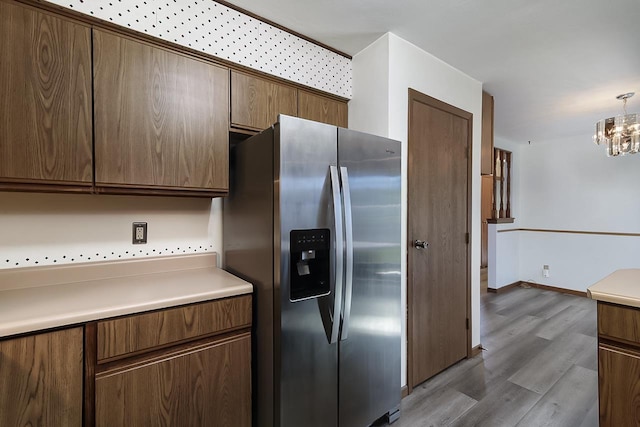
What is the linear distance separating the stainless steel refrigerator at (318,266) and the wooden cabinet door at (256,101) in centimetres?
19

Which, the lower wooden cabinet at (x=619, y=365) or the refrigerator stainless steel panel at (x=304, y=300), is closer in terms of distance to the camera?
the lower wooden cabinet at (x=619, y=365)

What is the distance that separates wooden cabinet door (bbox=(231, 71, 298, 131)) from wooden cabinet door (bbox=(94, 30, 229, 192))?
7 centimetres

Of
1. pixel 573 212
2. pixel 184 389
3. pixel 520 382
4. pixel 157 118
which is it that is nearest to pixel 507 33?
pixel 157 118

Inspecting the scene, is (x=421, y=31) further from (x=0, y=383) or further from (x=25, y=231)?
(x=0, y=383)

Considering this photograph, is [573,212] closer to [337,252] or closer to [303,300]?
[337,252]

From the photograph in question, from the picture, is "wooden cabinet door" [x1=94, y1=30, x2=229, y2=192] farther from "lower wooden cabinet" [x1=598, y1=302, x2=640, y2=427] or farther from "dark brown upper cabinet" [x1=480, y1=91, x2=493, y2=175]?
"dark brown upper cabinet" [x1=480, y1=91, x2=493, y2=175]

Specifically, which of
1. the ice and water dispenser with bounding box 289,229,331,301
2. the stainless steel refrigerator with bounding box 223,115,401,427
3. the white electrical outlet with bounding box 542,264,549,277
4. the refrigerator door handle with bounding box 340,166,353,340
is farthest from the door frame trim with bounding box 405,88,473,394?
the white electrical outlet with bounding box 542,264,549,277

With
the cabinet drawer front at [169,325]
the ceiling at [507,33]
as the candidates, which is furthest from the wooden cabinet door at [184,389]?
the ceiling at [507,33]

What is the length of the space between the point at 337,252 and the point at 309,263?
14 cm

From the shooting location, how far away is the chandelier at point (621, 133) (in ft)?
8.18

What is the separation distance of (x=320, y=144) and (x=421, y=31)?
1.18 m

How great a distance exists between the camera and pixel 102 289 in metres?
1.29

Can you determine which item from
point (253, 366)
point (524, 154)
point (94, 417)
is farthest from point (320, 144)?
point (524, 154)

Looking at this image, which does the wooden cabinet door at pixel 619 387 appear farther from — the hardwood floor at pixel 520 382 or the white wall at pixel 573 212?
the white wall at pixel 573 212
